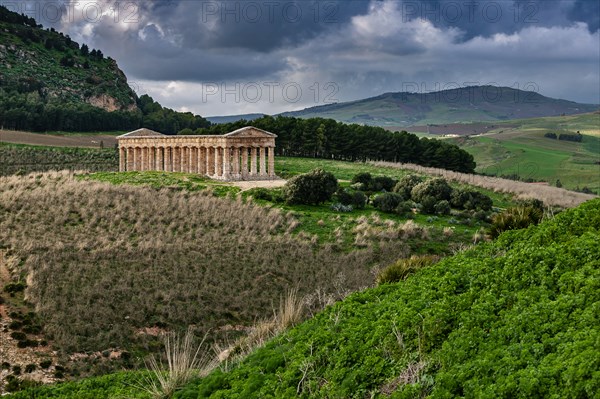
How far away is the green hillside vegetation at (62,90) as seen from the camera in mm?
102938

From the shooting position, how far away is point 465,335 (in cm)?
887

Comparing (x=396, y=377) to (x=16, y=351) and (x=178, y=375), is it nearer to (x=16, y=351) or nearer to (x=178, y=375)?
(x=178, y=375)

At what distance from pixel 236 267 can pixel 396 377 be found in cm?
2392

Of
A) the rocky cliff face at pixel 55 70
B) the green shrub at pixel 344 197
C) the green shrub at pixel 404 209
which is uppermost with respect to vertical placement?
the rocky cliff face at pixel 55 70

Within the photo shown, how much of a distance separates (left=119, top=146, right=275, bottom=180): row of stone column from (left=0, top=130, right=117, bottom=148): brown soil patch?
20.5 meters

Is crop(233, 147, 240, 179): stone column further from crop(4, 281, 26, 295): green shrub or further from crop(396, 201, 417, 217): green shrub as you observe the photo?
crop(4, 281, 26, 295): green shrub

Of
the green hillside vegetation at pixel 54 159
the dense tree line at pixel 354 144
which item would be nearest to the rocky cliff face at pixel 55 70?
the green hillside vegetation at pixel 54 159

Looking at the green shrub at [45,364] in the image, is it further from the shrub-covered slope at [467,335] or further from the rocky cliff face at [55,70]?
the rocky cliff face at [55,70]

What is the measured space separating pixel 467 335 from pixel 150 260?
25.0 m

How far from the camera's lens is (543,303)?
8656 mm

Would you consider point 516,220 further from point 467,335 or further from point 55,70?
point 55,70

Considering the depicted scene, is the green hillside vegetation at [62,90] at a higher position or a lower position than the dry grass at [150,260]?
higher

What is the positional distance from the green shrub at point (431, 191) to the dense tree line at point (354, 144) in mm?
35301

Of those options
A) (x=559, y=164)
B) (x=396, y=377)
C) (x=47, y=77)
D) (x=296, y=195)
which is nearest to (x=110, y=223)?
(x=296, y=195)
